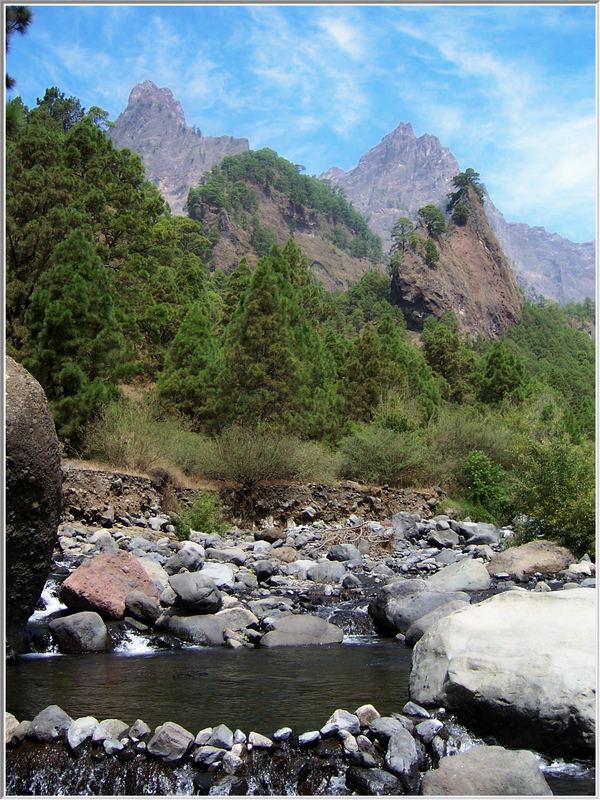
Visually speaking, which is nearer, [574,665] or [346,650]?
[574,665]

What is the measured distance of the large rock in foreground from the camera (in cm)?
531

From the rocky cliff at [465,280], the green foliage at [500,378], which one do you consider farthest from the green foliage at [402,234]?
the green foliage at [500,378]

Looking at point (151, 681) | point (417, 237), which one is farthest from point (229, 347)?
point (417, 237)

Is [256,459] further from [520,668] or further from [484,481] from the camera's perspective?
[520,668]

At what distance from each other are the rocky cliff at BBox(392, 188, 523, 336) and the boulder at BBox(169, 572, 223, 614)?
78.6m

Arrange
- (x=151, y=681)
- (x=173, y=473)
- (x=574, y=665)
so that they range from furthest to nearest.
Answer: (x=173, y=473) < (x=151, y=681) < (x=574, y=665)

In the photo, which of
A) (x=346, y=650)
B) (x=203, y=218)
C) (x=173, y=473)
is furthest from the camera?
(x=203, y=218)

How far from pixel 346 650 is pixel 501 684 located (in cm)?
359

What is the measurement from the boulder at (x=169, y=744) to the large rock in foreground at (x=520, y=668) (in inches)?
82.9

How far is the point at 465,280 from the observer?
9812cm

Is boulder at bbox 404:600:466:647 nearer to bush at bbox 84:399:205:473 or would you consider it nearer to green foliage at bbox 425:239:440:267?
bush at bbox 84:399:205:473

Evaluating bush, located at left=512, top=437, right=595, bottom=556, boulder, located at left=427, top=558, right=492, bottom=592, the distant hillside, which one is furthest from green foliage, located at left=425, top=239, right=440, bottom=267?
boulder, located at left=427, top=558, right=492, bottom=592

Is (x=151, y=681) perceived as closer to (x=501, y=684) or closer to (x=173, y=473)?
(x=501, y=684)

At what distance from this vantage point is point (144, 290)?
31.8m
